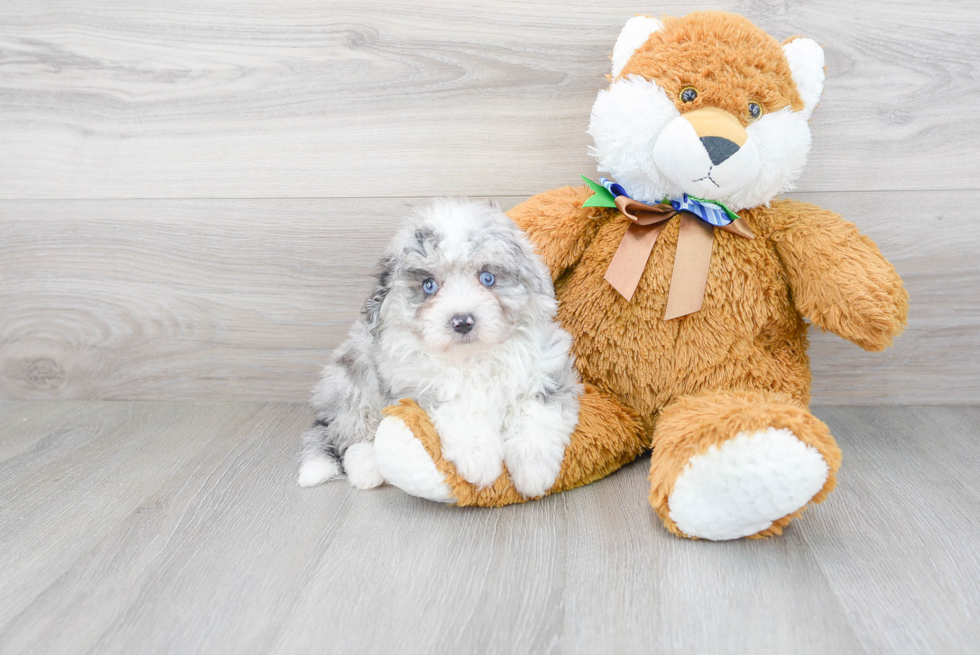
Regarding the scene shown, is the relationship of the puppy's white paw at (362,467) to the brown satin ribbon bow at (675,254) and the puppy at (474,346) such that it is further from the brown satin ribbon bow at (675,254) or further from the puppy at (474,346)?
the brown satin ribbon bow at (675,254)

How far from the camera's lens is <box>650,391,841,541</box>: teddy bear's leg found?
97 centimetres

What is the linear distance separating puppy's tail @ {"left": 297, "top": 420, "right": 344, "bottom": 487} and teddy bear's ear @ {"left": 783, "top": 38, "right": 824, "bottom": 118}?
1037 mm

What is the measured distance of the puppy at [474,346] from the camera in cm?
108

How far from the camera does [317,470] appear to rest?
4.22 feet

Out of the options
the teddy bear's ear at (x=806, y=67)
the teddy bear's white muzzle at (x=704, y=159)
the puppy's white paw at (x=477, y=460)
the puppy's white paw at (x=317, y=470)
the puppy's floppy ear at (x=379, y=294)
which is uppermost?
the teddy bear's ear at (x=806, y=67)

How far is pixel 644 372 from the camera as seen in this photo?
1.26m

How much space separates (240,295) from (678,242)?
99 cm

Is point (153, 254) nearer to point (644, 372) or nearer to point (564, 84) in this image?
point (564, 84)

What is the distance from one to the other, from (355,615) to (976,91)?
152cm

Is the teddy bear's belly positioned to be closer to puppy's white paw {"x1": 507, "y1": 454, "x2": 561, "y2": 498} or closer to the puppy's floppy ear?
puppy's white paw {"x1": 507, "y1": 454, "x2": 561, "y2": 498}

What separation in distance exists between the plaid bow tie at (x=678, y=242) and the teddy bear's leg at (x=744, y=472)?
0.23 meters

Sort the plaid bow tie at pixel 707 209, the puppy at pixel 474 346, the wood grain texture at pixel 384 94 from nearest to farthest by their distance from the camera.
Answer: the puppy at pixel 474 346 → the plaid bow tie at pixel 707 209 → the wood grain texture at pixel 384 94

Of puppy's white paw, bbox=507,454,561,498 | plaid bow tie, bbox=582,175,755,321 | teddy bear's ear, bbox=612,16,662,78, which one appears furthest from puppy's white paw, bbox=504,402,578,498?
teddy bear's ear, bbox=612,16,662,78

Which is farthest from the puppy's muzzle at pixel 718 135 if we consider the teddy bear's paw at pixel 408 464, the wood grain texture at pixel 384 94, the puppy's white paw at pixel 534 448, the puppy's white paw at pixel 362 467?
the puppy's white paw at pixel 362 467
